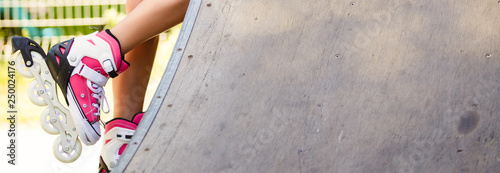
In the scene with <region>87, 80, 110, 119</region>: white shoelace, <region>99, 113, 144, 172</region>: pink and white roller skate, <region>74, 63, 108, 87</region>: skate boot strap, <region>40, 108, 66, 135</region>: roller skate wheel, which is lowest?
<region>99, 113, 144, 172</region>: pink and white roller skate

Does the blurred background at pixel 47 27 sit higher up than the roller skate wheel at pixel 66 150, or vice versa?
the roller skate wheel at pixel 66 150

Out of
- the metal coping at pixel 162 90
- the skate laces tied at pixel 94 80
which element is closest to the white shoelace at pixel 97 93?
the skate laces tied at pixel 94 80

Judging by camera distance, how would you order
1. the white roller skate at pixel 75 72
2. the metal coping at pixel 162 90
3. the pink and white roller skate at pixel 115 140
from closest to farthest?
the metal coping at pixel 162 90 < the white roller skate at pixel 75 72 < the pink and white roller skate at pixel 115 140

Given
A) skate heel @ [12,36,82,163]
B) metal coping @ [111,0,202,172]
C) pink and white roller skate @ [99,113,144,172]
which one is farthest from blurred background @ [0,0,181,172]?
metal coping @ [111,0,202,172]

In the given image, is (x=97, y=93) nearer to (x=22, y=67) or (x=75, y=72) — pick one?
(x=75, y=72)

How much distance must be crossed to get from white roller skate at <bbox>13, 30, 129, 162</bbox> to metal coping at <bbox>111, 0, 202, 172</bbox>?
0.27 m

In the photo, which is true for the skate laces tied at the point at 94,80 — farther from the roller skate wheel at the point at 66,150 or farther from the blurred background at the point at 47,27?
the blurred background at the point at 47,27

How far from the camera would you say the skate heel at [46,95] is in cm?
128

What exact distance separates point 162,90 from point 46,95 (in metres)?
0.41

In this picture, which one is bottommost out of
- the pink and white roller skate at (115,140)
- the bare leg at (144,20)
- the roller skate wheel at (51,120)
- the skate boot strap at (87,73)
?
the pink and white roller skate at (115,140)

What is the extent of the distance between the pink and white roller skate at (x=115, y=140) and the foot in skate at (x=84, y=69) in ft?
0.45

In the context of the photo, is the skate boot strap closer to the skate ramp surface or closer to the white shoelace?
the white shoelace

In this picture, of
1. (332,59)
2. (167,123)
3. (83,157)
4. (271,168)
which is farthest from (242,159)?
(83,157)

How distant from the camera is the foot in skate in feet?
4.19
